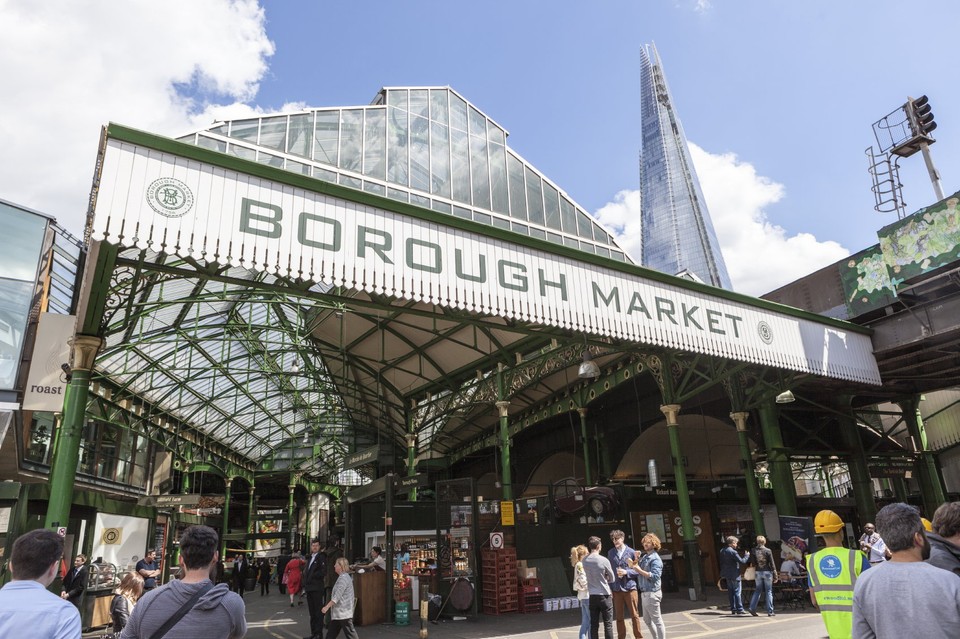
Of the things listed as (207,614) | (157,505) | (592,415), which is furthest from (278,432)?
(207,614)

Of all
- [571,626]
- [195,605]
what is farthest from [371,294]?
[195,605]

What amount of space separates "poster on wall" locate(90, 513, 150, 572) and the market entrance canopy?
556 centimetres

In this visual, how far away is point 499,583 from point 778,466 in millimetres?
9163

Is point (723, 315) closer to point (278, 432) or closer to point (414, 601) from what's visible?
point (414, 601)

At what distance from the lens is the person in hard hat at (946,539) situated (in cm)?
302

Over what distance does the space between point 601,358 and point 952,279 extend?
9.73 m

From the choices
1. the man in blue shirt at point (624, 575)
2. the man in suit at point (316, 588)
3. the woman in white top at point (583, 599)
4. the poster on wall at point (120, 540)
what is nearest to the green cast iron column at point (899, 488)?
the man in blue shirt at point (624, 575)

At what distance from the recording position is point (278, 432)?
40500mm

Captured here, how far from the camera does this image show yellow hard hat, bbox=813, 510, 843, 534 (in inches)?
170

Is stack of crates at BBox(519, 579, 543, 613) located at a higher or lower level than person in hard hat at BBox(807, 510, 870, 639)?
lower

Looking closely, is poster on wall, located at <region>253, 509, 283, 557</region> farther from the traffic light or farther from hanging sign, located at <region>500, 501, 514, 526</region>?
the traffic light

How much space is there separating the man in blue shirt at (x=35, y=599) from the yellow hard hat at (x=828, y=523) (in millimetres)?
4555

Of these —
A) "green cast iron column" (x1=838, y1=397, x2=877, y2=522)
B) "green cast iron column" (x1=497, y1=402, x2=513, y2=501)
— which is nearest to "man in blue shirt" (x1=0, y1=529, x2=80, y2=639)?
"green cast iron column" (x1=497, y1=402, x2=513, y2=501)

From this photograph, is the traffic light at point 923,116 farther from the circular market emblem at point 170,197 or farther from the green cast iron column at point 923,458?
the circular market emblem at point 170,197
